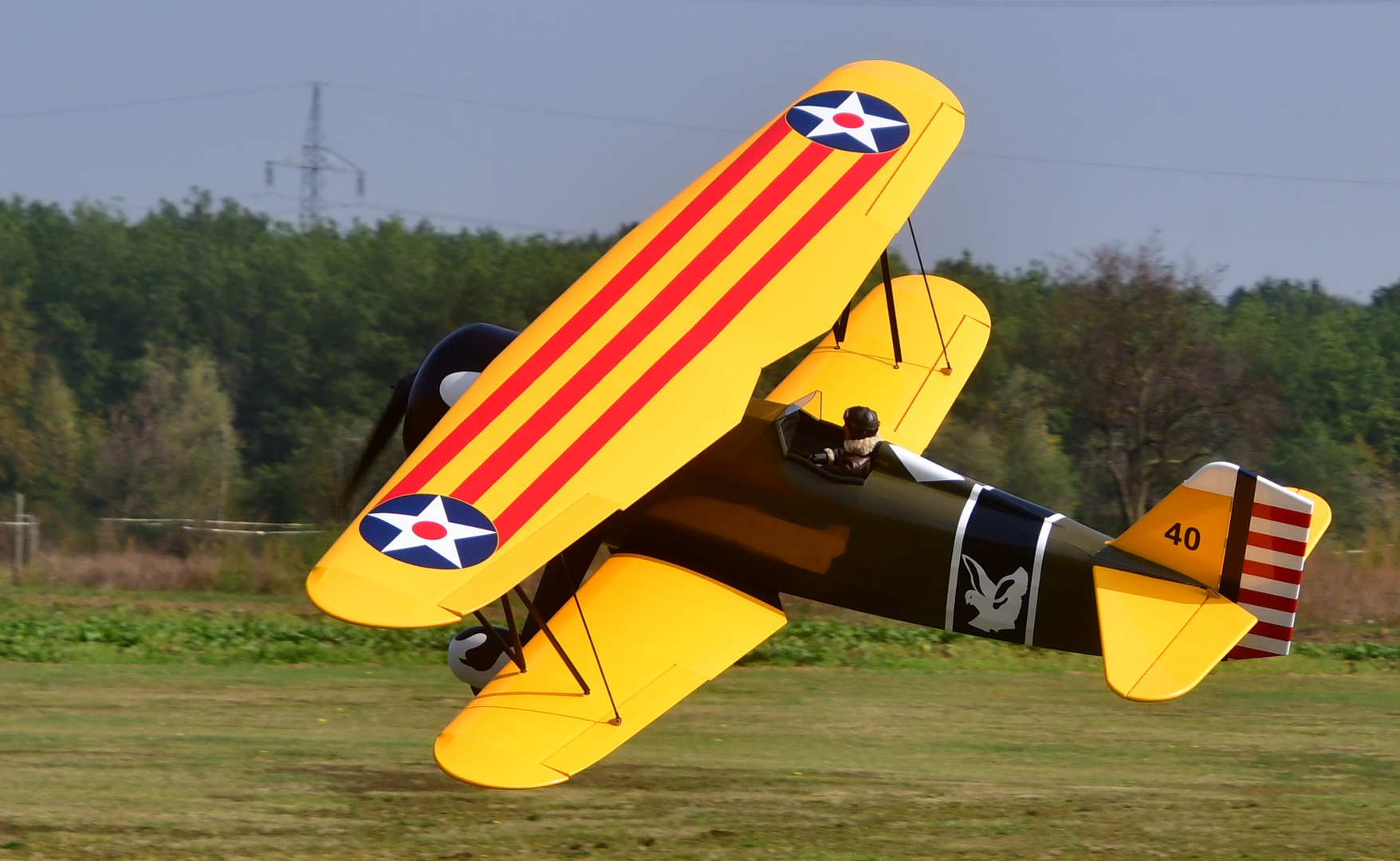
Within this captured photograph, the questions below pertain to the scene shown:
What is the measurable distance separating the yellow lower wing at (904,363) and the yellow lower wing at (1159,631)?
99.7 inches

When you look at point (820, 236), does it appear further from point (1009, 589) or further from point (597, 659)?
point (597, 659)

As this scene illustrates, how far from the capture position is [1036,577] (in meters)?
7.61

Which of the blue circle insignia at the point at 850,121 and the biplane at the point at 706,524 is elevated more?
the blue circle insignia at the point at 850,121

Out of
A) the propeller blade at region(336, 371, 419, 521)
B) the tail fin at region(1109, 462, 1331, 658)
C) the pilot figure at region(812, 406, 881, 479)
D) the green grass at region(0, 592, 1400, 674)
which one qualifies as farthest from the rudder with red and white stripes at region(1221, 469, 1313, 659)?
the green grass at region(0, 592, 1400, 674)

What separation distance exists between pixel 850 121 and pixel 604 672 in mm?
4533

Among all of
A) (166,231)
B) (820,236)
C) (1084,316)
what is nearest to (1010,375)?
(1084,316)

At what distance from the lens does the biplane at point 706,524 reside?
641 centimetres

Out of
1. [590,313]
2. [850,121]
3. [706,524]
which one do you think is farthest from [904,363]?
[590,313]

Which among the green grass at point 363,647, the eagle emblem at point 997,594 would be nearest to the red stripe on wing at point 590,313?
the eagle emblem at point 997,594

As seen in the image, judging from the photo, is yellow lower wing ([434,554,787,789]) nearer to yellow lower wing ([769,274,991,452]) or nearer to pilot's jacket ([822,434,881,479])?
pilot's jacket ([822,434,881,479])

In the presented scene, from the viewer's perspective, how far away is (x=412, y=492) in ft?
21.5

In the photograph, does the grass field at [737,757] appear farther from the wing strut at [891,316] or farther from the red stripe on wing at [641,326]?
the wing strut at [891,316]

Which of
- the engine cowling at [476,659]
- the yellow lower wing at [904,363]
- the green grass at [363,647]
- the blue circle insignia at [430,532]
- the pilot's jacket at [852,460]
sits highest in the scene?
the yellow lower wing at [904,363]

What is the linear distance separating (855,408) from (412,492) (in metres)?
2.46
